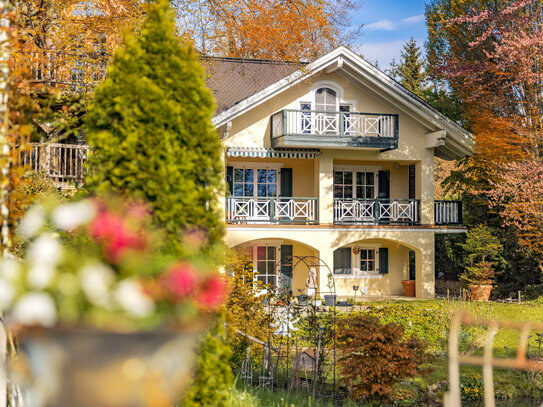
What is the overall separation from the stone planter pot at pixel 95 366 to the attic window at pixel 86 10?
15.8 meters

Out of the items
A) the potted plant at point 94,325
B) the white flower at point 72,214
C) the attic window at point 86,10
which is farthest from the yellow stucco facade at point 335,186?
the potted plant at point 94,325

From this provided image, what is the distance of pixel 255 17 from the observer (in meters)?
15.2

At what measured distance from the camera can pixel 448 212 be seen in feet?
74.2

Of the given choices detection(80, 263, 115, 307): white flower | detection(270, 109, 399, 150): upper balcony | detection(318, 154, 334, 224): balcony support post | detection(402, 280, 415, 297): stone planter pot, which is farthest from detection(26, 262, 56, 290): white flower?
detection(402, 280, 415, 297): stone planter pot

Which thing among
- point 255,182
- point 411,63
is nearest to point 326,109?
point 255,182

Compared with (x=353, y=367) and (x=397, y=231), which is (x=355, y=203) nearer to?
(x=397, y=231)

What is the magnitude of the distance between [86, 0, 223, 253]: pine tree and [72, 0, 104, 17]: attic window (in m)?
13.6

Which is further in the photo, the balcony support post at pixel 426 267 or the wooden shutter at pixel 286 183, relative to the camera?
the wooden shutter at pixel 286 183

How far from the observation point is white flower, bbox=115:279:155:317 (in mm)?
2516

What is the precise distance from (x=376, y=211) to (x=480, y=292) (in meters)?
4.73

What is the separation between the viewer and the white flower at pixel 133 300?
2.52 meters

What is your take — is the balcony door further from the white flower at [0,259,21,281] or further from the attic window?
the white flower at [0,259,21,281]

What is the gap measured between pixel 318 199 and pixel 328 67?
189 inches

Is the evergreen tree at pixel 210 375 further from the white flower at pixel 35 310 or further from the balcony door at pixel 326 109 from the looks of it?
the balcony door at pixel 326 109
